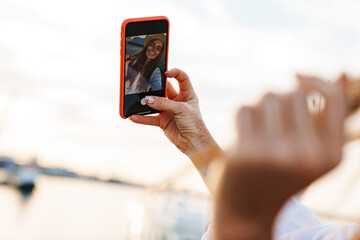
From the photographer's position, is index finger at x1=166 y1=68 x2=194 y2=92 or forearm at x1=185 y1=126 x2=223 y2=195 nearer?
forearm at x1=185 y1=126 x2=223 y2=195

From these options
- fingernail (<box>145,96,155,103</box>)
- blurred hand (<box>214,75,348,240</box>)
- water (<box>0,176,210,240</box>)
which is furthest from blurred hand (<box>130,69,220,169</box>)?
water (<box>0,176,210,240</box>)

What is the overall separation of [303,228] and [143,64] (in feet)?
1.97

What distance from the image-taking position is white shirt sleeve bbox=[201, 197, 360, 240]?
2.29 feet

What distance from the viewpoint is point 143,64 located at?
1.17 m

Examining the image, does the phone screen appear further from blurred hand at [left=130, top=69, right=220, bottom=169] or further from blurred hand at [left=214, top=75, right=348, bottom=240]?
blurred hand at [left=214, top=75, right=348, bottom=240]

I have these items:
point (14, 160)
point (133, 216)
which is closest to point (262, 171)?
point (133, 216)

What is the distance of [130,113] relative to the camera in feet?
3.92

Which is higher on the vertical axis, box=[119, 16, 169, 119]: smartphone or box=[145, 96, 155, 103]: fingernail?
box=[119, 16, 169, 119]: smartphone

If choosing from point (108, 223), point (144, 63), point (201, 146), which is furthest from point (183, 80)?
point (108, 223)

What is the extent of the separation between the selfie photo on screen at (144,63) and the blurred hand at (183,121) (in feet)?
0.13

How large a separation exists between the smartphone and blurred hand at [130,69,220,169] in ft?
0.10

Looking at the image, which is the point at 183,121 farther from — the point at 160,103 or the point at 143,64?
the point at 143,64

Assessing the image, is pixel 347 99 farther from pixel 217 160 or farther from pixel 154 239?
pixel 154 239

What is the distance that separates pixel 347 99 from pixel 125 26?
91cm
